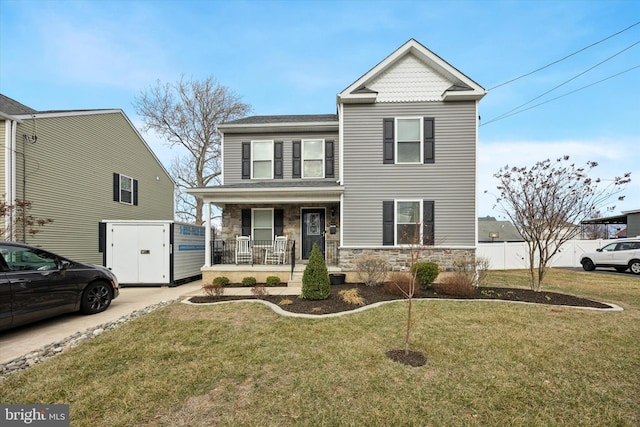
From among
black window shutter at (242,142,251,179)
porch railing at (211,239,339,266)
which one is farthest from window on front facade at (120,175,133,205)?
black window shutter at (242,142,251,179)

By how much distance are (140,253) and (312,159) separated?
6680mm

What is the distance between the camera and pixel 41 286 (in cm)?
500

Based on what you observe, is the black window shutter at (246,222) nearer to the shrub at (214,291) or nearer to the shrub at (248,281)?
the shrub at (248,281)

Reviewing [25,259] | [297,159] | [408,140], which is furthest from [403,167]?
[25,259]

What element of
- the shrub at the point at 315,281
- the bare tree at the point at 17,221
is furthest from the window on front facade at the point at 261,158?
the bare tree at the point at 17,221

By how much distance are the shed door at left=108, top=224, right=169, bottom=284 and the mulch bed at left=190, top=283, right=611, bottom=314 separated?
3.30 metres

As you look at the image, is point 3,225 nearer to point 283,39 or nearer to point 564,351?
point 283,39

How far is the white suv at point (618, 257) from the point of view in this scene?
13.5 metres

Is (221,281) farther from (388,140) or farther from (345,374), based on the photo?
(388,140)

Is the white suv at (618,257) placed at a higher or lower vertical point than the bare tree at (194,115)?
lower

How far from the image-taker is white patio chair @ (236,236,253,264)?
1060 cm

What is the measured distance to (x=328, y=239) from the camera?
36.1 feet

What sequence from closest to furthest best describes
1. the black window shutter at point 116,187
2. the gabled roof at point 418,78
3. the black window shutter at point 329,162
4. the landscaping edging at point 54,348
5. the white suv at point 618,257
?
the landscaping edging at point 54,348
the gabled roof at point 418,78
the black window shutter at point 329,162
the black window shutter at point 116,187
the white suv at point 618,257

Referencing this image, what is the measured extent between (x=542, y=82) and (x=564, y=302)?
10364 millimetres
